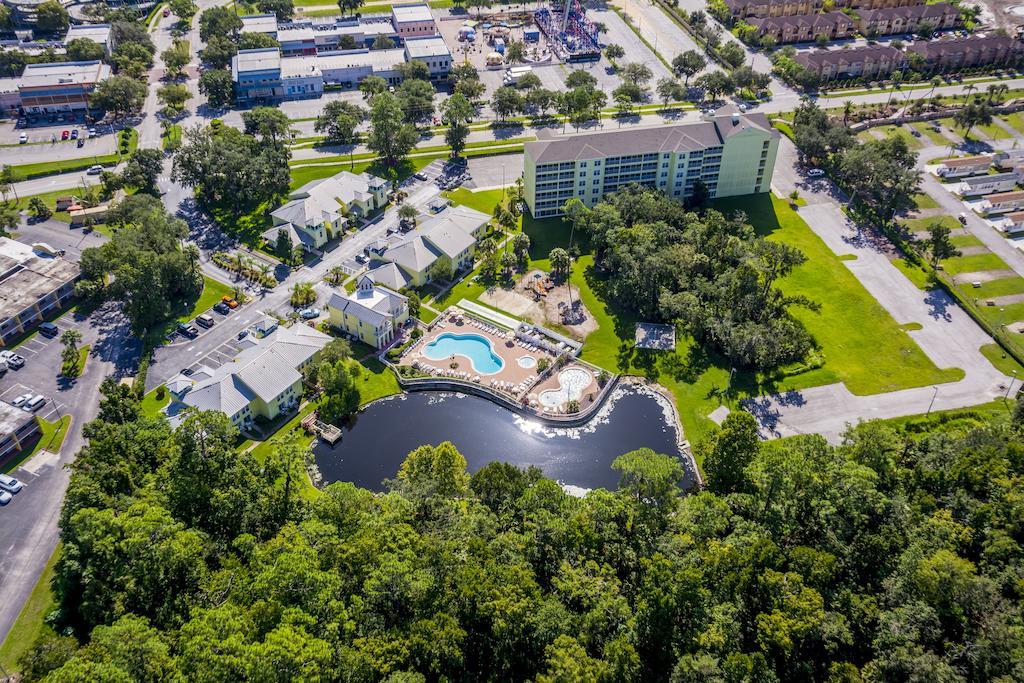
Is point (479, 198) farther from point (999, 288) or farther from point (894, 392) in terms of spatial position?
point (999, 288)

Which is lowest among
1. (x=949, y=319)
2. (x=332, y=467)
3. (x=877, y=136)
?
(x=332, y=467)

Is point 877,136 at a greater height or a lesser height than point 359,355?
greater

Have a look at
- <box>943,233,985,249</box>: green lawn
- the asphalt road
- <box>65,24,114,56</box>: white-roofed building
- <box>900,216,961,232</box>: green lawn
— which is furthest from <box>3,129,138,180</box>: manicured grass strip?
<box>943,233,985,249</box>: green lawn

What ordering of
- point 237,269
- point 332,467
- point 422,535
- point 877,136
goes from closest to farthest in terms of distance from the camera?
point 422,535
point 332,467
point 237,269
point 877,136

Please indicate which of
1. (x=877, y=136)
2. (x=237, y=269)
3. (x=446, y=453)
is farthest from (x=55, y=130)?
(x=877, y=136)

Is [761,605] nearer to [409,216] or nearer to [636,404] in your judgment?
[636,404]

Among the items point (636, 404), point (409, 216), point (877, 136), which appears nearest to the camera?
point (636, 404)

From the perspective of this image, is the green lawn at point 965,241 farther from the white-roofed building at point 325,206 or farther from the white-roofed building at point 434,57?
the white-roofed building at point 434,57
